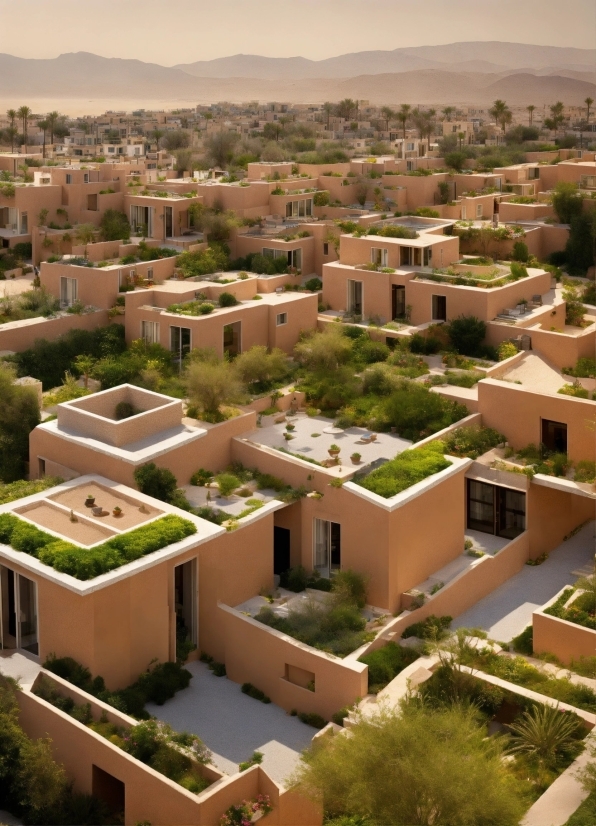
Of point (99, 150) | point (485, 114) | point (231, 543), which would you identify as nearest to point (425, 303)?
point (231, 543)

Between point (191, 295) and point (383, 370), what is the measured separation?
617cm

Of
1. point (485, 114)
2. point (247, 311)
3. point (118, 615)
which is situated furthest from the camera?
point (485, 114)

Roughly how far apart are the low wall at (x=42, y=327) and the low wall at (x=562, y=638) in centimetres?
1529

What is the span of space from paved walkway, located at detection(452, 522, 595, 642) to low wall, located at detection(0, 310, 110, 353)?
13.4 m

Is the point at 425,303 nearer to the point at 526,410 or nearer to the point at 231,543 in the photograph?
the point at 526,410

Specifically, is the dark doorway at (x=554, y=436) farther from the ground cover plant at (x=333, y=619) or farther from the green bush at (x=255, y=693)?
the green bush at (x=255, y=693)

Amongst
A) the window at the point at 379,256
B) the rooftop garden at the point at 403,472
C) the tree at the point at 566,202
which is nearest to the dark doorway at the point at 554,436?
the rooftop garden at the point at 403,472

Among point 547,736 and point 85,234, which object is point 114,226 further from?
point 547,736

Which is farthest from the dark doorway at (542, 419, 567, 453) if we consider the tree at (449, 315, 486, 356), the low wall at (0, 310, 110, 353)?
the low wall at (0, 310, 110, 353)

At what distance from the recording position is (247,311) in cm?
2830

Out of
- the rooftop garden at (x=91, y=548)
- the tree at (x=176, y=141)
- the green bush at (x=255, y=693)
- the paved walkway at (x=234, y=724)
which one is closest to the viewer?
the paved walkway at (x=234, y=724)

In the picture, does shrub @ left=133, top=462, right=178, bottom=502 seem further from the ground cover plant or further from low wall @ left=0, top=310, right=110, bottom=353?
low wall @ left=0, top=310, right=110, bottom=353

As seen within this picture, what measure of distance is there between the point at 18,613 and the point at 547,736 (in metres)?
8.77

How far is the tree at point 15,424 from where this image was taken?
23.2 m
